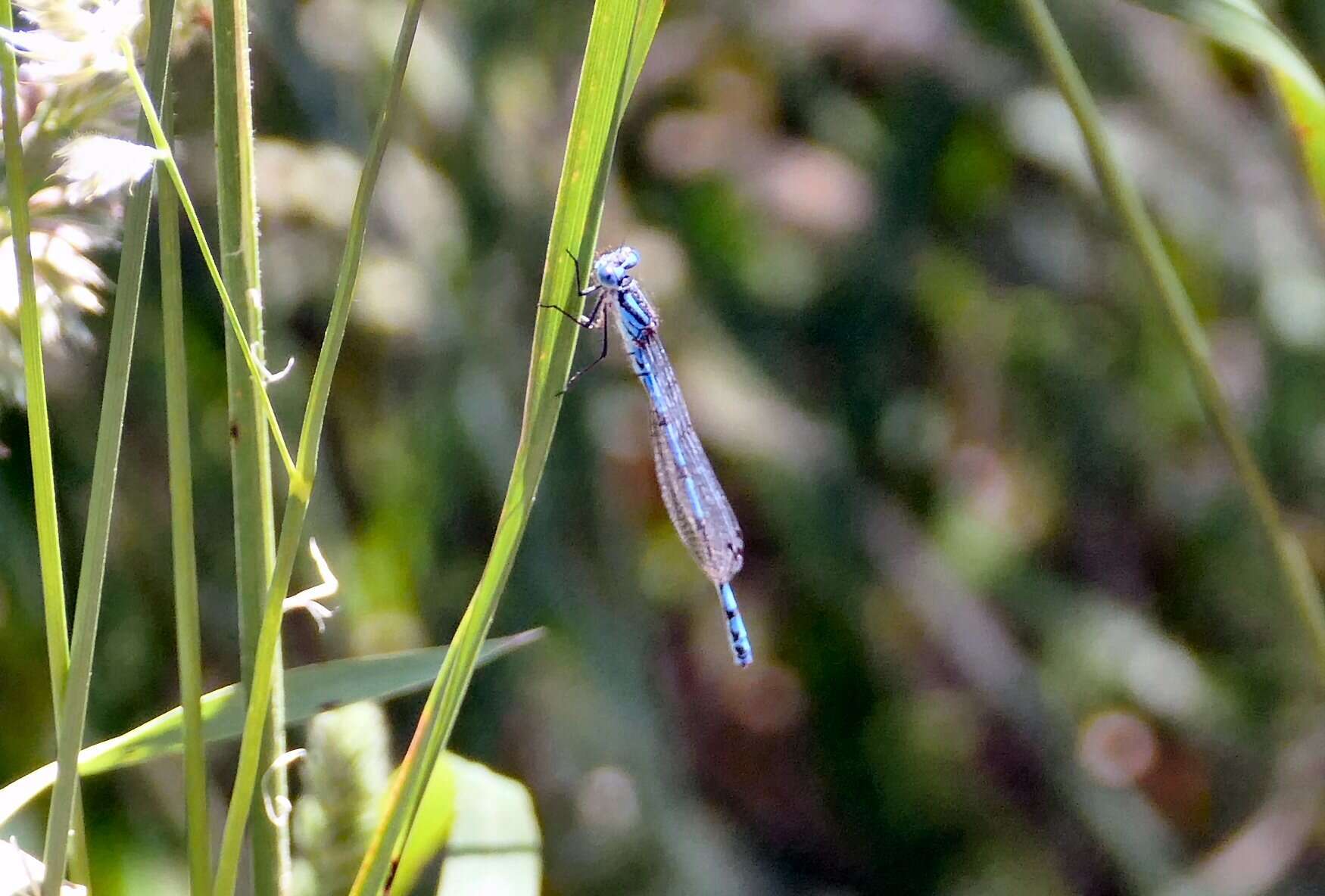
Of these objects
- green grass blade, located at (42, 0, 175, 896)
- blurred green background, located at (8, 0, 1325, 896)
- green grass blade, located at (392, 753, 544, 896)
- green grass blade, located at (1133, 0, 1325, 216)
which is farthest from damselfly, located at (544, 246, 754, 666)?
green grass blade, located at (42, 0, 175, 896)

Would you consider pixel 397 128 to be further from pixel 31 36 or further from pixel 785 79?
pixel 31 36

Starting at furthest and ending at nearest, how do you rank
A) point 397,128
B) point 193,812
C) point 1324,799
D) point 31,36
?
point 1324,799 → point 397,128 → point 193,812 → point 31,36

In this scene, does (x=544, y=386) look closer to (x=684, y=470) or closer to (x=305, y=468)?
(x=305, y=468)

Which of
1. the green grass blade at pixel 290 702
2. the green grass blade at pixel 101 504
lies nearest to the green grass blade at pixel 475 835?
the green grass blade at pixel 290 702

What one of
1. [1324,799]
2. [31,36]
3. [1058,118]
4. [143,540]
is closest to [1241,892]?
[1324,799]

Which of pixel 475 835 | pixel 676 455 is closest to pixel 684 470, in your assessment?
pixel 676 455

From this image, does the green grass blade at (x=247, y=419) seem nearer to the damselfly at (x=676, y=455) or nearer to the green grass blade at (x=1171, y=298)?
the green grass blade at (x=1171, y=298)
